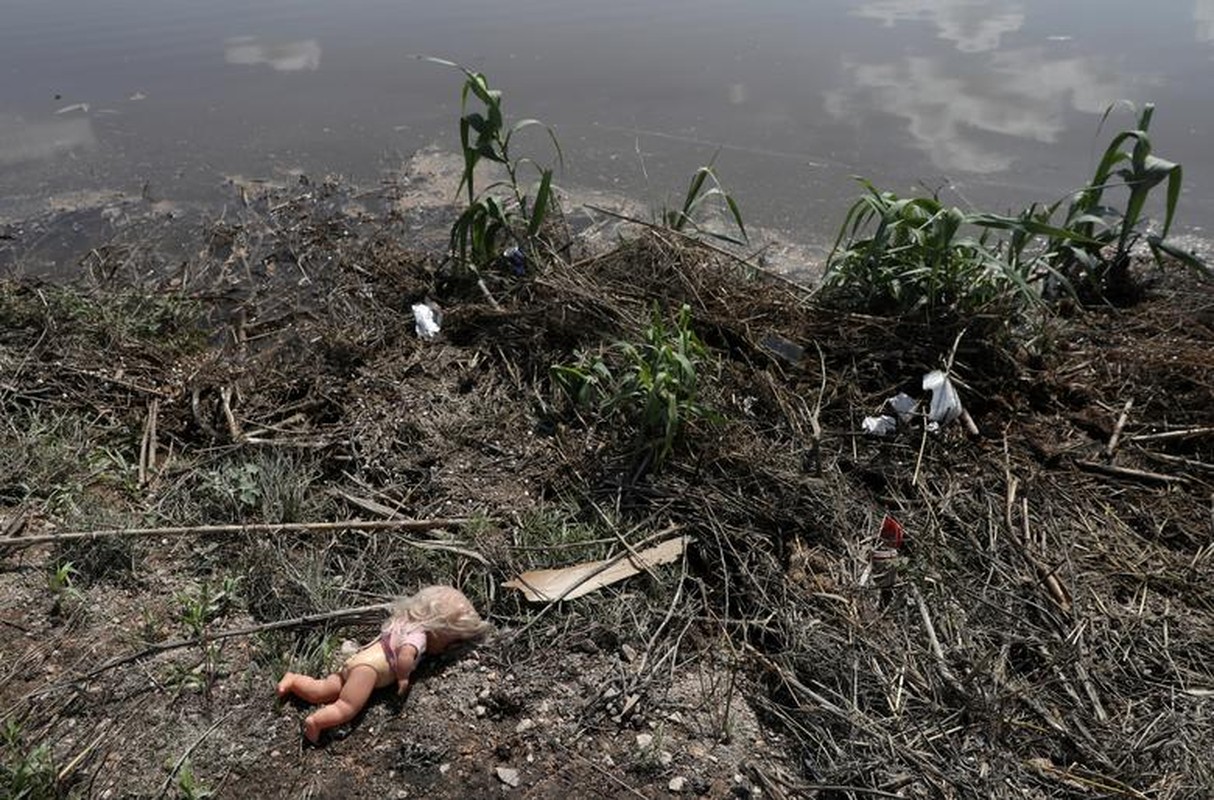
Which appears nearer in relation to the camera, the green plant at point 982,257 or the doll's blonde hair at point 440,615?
the doll's blonde hair at point 440,615

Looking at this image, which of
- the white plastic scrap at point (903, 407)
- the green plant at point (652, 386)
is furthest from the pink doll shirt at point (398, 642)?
the white plastic scrap at point (903, 407)

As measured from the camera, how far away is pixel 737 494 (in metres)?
2.58

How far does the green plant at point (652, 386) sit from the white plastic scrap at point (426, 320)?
0.70 meters

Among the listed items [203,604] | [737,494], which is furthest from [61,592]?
[737,494]

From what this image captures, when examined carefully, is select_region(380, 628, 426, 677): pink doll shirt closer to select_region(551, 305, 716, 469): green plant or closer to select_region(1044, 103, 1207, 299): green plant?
select_region(551, 305, 716, 469): green plant

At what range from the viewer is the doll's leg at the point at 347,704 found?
80.0 inches

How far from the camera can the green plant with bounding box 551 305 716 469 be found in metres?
2.64

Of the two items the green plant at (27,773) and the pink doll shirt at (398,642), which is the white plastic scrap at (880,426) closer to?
the pink doll shirt at (398,642)

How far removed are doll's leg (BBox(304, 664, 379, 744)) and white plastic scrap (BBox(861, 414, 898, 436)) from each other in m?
1.69

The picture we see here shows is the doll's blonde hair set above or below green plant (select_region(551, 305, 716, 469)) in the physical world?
below

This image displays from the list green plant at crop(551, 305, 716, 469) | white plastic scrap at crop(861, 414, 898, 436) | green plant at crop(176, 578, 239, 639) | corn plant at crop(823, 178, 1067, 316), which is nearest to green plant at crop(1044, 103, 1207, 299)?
corn plant at crop(823, 178, 1067, 316)

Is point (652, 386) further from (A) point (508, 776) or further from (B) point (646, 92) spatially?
(B) point (646, 92)

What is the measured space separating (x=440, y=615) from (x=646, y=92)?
16.3ft

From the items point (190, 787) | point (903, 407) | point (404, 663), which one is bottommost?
point (190, 787)
